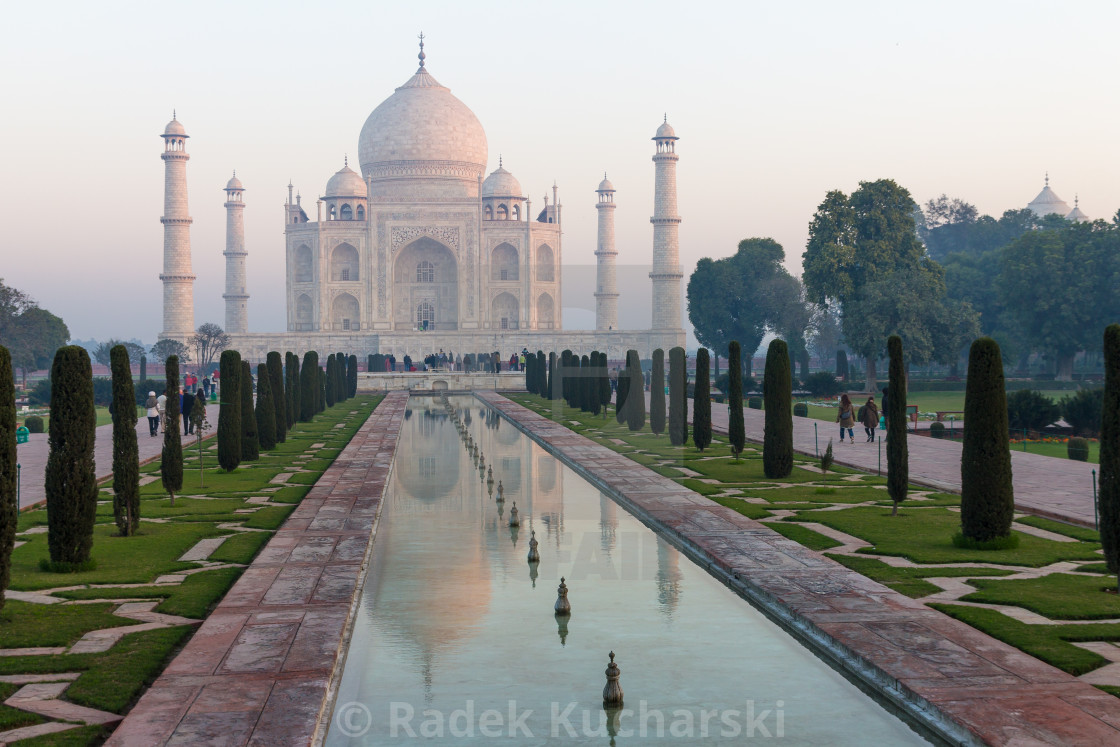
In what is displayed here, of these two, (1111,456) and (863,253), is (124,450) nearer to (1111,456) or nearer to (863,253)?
(1111,456)

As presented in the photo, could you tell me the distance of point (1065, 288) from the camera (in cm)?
4328

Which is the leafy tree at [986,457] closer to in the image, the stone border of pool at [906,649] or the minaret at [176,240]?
the stone border of pool at [906,649]

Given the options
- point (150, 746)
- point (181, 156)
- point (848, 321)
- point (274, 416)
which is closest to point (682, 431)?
point (274, 416)

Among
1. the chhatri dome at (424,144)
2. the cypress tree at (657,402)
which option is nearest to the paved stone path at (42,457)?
the cypress tree at (657,402)

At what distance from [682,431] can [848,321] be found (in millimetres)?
19891

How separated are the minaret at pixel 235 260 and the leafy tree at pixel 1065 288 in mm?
40043

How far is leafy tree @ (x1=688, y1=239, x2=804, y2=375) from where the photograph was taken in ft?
185

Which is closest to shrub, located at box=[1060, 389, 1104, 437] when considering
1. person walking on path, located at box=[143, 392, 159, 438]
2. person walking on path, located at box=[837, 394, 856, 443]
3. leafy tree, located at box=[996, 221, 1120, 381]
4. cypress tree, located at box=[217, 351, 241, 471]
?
person walking on path, located at box=[837, 394, 856, 443]

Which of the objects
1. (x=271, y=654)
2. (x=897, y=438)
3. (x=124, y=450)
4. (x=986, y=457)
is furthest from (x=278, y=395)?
(x=271, y=654)

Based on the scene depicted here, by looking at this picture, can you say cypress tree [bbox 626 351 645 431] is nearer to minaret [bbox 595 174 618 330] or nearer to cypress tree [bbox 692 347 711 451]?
cypress tree [bbox 692 347 711 451]

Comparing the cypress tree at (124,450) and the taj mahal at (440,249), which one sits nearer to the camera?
the cypress tree at (124,450)

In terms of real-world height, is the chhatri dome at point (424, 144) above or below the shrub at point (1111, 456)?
above

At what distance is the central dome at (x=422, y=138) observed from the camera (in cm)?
6331

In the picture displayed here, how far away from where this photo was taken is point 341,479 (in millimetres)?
15234
